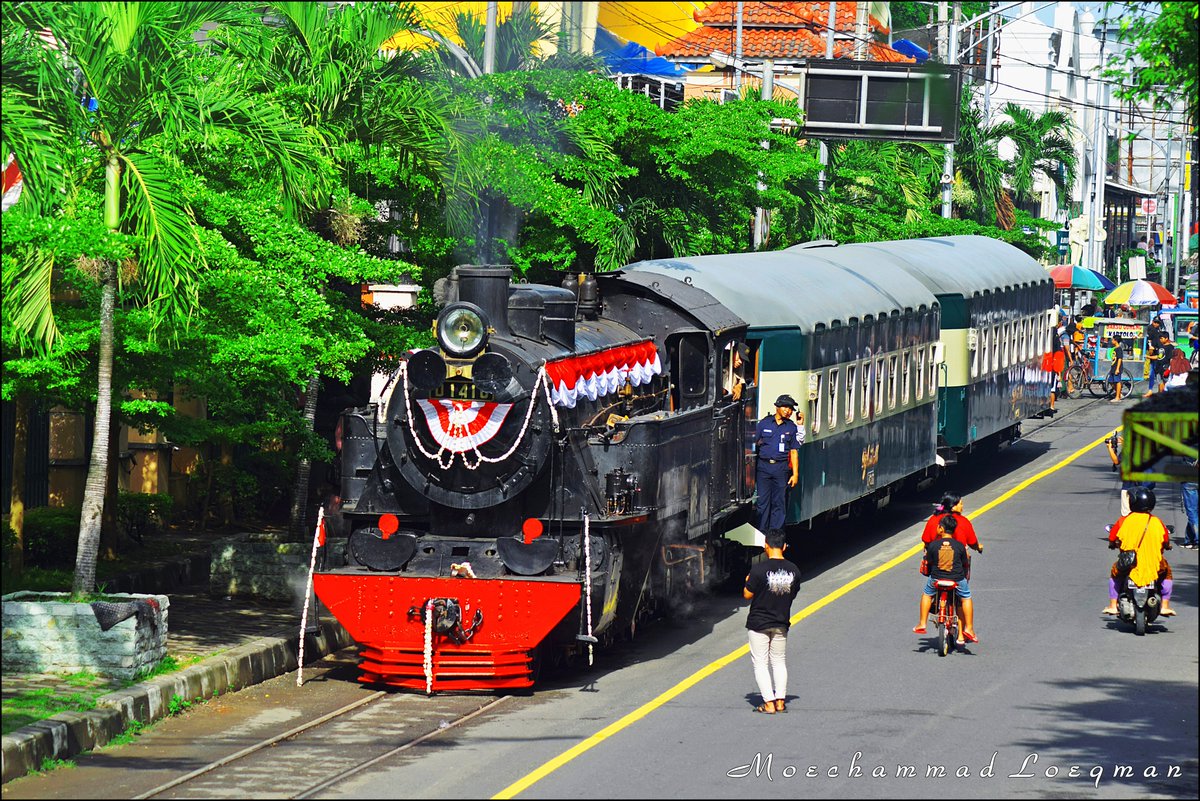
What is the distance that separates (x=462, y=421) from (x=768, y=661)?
3101mm

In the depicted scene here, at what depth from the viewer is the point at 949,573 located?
15.7m

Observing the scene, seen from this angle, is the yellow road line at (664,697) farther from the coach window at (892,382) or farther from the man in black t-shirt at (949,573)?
the coach window at (892,382)

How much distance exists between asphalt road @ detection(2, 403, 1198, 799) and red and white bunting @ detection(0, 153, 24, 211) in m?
4.07

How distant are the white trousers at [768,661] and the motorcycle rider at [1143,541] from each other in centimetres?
469

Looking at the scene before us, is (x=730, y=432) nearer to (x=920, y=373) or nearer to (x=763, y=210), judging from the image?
(x=920, y=373)

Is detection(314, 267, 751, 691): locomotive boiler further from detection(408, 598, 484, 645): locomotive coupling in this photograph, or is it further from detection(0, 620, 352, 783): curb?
detection(0, 620, 352, 783): curb

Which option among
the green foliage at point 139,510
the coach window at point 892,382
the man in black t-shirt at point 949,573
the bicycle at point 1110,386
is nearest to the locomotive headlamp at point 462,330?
the man in black t-shirt at point 949,573

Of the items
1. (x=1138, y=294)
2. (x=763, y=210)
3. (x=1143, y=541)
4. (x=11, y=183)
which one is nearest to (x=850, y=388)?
(x=1143, y=541)

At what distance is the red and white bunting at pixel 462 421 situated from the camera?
1411 centimetres

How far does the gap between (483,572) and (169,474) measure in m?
9.45

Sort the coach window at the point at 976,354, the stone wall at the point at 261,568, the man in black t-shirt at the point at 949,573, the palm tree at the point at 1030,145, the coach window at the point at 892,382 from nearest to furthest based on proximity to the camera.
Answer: the man in black t-shirt at the point at 949,573
the stone wall at the point at 261,568
the coach window at the point at 892,382
the coach window at the point at 976,354
the palm tree at the point at 1030,145

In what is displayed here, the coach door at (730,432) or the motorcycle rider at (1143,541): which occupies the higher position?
the coach door at (730,432)

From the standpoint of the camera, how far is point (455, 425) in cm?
1420

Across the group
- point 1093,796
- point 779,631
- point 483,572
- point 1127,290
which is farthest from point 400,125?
point 1127,290
